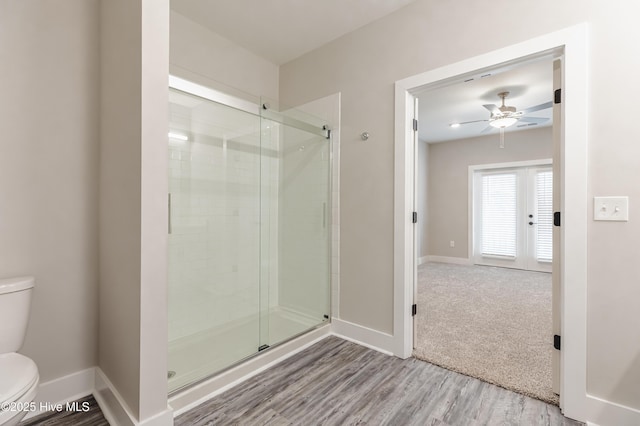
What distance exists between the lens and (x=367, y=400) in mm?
1757

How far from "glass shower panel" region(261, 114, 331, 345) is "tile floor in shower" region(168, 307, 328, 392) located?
128 millimetres

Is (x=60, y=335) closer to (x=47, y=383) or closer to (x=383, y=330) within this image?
(x=47, y=383)

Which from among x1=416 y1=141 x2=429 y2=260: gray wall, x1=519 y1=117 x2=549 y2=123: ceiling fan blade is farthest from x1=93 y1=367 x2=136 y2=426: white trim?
x1=416 y1=141 x2=429 y2=260: gray wall

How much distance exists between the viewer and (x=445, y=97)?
3.96 metres

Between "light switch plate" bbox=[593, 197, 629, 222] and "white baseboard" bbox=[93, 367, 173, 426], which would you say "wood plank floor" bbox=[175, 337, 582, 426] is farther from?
"light switch plate" bbox=[593, 197, 629, 222]

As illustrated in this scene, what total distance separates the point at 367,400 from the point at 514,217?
5415 mm

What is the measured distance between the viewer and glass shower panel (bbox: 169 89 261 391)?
6.91 feet

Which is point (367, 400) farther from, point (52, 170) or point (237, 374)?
point (52, 170)

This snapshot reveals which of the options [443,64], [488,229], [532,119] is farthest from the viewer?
[488,229]

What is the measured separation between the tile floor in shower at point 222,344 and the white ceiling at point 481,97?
2.45 meters

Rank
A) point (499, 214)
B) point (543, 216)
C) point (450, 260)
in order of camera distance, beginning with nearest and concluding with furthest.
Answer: point (543, 216)
point (499, 214)
point (450, 260)

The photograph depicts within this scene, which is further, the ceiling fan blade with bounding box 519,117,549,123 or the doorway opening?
the ceiling fan blade with bounding box 519,117,549,123

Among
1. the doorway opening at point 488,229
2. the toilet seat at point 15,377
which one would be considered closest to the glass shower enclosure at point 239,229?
the toilet seat at point 15,377

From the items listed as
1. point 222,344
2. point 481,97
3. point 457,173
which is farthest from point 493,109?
point 222,344
